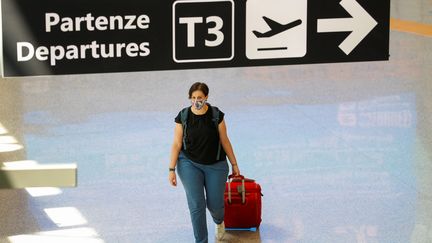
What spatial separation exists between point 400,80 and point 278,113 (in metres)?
3.72

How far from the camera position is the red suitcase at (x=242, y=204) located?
31.3ft

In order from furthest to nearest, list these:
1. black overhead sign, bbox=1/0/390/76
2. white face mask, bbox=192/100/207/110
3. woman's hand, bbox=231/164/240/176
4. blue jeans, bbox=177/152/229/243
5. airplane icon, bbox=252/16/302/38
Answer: woman's hand, bbox=231/164/240/176, blue jeans, bbox=177/152/229/243, white face mask, bbox=192/100/207/110, airplane icon, bbox=252/16/302/38, black overhead sign, bbox=1/0/390/76

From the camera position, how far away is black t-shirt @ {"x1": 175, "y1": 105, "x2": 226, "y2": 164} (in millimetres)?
8445

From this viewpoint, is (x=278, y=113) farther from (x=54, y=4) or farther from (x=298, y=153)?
(x=54, y=4)

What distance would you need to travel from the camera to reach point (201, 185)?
8.60 m

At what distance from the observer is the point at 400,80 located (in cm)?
1783

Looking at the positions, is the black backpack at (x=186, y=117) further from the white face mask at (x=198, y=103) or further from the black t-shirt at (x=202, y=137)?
the white face mask at (x=198, y=103)

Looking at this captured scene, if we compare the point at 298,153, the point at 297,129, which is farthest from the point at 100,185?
the point at 297,129

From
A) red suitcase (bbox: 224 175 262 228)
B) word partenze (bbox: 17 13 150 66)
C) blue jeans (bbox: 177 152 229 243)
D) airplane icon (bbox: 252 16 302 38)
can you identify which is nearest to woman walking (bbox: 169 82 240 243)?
blue jeans (bbox: 177 152 229 243)

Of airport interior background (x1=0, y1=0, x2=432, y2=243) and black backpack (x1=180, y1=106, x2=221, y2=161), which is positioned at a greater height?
black backpack (x1=180, y1=106, x2=221, y2=161)

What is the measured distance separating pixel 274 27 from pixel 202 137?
4092mm

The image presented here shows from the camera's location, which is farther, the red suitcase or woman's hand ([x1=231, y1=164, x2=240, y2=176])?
the red suitcase

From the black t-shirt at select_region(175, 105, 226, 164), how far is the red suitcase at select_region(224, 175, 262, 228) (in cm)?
110

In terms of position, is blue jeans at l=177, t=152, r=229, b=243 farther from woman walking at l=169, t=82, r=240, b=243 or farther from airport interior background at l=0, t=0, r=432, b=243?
airport interior background at l=0, t=0, r=432, b=243
